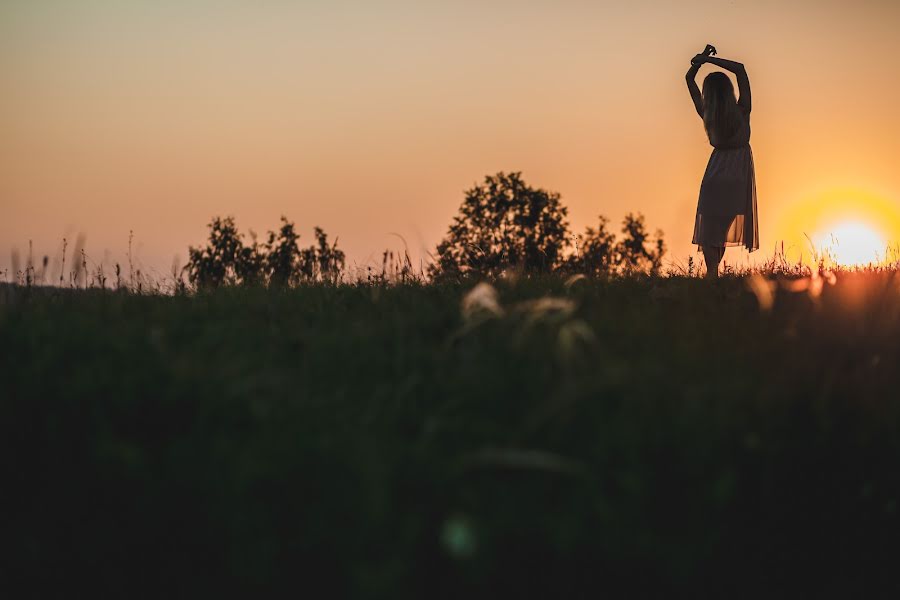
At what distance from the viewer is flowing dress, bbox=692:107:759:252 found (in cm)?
1065

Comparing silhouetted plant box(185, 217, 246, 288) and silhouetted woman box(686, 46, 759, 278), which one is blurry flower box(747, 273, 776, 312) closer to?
silhouetted woman box(686, 46, 759, 278)

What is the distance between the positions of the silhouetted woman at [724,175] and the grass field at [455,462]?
19.1 ft

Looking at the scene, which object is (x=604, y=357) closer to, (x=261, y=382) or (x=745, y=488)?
(x=745, y=488)

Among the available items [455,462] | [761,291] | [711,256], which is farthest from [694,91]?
[455,462]

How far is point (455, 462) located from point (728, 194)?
8557mm

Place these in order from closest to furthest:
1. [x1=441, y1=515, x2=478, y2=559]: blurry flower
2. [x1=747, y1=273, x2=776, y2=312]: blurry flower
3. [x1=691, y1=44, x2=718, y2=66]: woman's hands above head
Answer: [x1=441, y1=515, x2=478, y2=559]: blurry flower
[x1=747, y1=273, x2=776, y2=312]: blurry flower
[x1=691, y1=44, x2=718, y2=66]: woman's hands above head

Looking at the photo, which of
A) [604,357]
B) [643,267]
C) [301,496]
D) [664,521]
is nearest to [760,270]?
[643,267]

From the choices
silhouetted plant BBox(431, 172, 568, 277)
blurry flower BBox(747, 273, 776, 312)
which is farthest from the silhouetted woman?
silhouetted plant BBox(431, 172, 568, 277)

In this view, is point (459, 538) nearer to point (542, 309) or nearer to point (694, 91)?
point (542, 309)

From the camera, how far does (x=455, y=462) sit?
328 cm

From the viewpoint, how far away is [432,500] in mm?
3178

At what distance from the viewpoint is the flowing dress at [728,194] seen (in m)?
10.6

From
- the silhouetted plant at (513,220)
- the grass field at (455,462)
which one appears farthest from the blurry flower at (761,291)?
the silhouetted plant at (513,220)

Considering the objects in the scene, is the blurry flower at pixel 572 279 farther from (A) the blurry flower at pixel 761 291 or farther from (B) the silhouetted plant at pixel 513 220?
(B) the silhouetted plant at pixel 513 220
